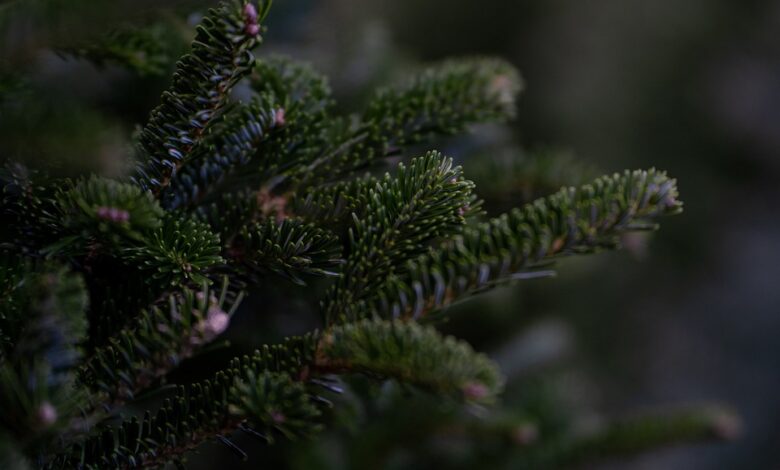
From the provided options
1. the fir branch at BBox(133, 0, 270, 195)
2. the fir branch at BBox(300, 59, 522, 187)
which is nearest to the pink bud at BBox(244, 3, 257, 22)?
the fir branch at BBox(133, 0, 270, 195)

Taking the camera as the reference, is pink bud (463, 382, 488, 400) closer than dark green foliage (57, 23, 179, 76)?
Yes

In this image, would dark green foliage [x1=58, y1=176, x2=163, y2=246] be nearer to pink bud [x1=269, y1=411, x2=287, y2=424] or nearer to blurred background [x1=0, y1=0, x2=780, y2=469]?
pink bud [x1=269, y1=411, x2=287, y2=424]

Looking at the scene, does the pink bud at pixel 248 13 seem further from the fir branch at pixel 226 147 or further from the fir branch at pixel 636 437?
the fir branch at pixel 636 437

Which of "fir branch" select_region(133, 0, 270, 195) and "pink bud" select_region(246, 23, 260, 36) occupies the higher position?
"pink bud" select_region(246, 23, 260, 36)

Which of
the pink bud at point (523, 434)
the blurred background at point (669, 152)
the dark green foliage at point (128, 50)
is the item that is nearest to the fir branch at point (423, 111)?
the dark green foliage at point (128, 50)

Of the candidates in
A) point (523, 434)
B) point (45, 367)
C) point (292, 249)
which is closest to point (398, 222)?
point (292, 249)

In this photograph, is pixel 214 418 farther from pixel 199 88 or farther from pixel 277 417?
pixel 199 88

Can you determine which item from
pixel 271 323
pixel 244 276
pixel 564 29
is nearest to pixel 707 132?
pixel 564 29
